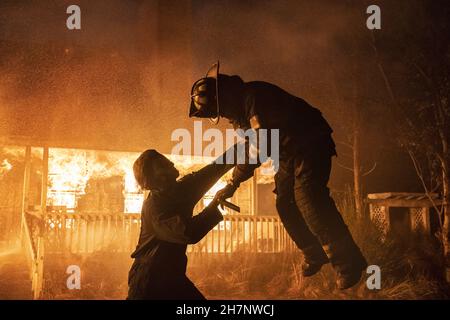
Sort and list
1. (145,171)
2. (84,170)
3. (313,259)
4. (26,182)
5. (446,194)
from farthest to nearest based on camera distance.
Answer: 1. (84,170)
2. (26,182)
3. (446,194)
4. (313,259)
5. (145,171)

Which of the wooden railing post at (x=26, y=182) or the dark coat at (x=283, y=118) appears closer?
the dark coat at (x=283, y=118)

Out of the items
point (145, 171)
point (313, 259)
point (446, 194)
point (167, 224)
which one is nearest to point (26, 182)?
point (145, 171)

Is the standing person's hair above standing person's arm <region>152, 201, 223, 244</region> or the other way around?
above

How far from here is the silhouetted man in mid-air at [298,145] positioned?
3264 millimetres

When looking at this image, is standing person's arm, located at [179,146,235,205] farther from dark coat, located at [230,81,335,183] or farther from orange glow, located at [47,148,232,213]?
orange glow, located at [47,148,232,213]

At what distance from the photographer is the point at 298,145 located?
334 centimetres

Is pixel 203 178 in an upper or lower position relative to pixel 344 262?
upper

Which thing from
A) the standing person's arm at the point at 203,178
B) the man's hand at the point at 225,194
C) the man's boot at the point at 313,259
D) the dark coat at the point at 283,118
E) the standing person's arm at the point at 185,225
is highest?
the dark coat at the point at 283,118

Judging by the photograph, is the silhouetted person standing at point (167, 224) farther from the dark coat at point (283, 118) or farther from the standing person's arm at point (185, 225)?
the dark coat at point (283, 118)

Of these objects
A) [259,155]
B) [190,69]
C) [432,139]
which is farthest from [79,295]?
[190,69]

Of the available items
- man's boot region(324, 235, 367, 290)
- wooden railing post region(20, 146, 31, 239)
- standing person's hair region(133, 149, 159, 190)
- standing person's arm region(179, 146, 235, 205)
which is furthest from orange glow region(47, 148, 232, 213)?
man's boot region(324, 235, 367, 290)

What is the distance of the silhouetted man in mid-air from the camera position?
3.26 metres

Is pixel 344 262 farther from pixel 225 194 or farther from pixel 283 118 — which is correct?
pixel 283 118

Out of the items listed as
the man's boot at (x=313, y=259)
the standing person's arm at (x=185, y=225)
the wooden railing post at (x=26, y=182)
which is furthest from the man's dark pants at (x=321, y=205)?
the wooden railing post at (x=26, y=182)
